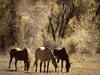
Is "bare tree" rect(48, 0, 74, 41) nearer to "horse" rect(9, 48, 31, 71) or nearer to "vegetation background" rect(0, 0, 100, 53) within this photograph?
"vegetation background" rect(0, 0, 100, 53)

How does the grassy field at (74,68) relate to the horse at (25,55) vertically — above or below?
below

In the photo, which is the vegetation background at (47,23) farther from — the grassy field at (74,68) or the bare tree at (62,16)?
the grassy field at (74,68)

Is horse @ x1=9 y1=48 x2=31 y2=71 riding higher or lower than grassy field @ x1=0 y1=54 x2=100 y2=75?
higher

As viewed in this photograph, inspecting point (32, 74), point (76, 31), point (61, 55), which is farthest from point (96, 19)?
point (32, 74)

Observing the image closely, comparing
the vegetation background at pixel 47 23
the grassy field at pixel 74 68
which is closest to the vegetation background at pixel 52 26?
the vegetation background at pixel 47 23

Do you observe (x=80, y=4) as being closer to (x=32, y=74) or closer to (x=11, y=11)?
(x=11, y=11)

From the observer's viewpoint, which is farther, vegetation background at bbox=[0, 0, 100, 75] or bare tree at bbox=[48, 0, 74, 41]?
bare tree at bbox=[48, 0, 74, 41]

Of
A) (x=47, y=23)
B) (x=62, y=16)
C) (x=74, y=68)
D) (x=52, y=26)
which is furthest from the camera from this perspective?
(x=52, y=26)

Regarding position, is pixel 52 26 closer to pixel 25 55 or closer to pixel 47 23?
pixel 47 23

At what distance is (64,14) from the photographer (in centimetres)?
5588

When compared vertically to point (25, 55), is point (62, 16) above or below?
below

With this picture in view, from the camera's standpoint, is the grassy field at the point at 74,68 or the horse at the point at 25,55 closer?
the grassy field at the point at 74,68

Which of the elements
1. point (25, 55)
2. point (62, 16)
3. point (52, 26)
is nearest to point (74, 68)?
point (25, 55)

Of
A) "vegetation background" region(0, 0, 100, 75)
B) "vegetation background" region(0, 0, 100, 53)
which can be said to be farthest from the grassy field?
"vegetation background" region(0, 0, 100, 53)
